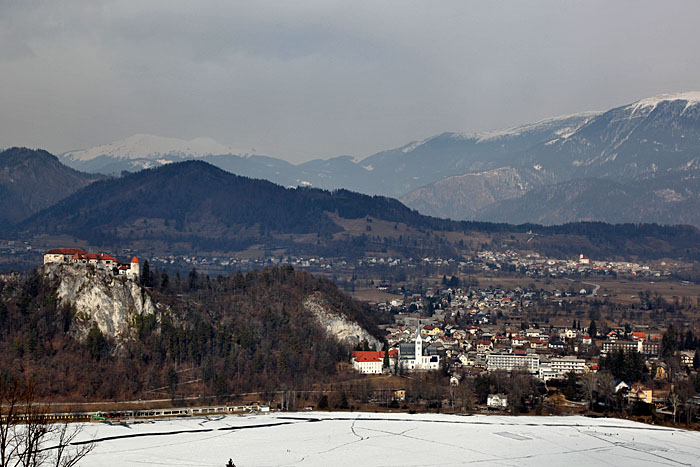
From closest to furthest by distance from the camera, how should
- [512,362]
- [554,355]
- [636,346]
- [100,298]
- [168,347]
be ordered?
[168,347] < [100,298] < [512,362] < [554,355] < [636,346]

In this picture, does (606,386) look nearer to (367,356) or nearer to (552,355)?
(552,355)

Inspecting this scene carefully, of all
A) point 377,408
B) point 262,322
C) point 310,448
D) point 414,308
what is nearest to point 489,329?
point 414,308

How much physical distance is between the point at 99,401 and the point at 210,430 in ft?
53.4

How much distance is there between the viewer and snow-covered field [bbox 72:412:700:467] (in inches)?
2430

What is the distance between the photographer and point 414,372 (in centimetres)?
9862

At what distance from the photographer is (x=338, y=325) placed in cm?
10781

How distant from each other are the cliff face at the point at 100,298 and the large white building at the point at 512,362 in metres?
38.0

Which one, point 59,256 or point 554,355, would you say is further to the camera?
point 554,355

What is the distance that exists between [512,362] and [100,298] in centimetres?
4541

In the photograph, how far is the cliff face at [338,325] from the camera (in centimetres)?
10694

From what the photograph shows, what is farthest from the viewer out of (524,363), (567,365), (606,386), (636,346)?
(636,346)

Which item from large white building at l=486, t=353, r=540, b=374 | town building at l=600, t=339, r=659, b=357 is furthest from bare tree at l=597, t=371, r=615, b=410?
town building at l=600, t=339, r=659, b=357

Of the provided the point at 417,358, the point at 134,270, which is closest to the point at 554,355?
the point at 417,358

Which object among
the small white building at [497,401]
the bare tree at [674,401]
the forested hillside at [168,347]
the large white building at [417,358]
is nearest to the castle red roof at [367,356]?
the forested hillside at [168,347]
